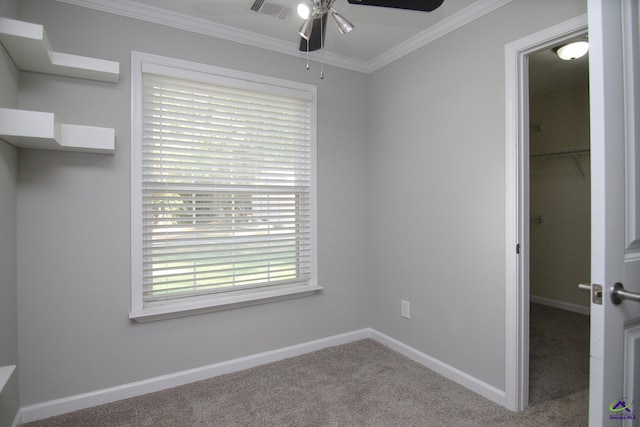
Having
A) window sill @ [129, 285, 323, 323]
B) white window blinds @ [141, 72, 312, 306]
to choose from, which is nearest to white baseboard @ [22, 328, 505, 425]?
window sill @ [129, 285, 323, 323]

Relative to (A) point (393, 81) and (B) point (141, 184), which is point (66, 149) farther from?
(A) point (393, 81)

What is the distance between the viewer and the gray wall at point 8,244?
5.62 ft

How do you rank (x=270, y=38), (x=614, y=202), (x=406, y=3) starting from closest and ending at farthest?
(x=614, y=202), (x=406, y=3), (x=270, y=38)

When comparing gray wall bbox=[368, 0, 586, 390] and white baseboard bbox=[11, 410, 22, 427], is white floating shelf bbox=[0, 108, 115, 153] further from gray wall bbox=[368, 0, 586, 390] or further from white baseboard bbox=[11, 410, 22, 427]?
gray wall bbox=[368, 0, 586, 390]

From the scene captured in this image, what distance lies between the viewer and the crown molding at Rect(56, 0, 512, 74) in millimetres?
2158

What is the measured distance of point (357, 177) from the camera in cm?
317

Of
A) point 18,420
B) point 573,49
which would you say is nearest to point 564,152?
point 573,49

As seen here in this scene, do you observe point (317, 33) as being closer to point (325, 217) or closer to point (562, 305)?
point (325, 217)

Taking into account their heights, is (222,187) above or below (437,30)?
below

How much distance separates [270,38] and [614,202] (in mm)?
2405

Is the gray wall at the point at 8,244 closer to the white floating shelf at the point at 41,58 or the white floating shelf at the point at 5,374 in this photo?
the white floating shelf at the point at 41,58

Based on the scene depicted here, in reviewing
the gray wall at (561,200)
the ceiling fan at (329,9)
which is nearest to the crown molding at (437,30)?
the ceiling fan at (329,9)

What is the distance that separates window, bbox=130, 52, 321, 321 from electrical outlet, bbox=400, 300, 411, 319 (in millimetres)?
725

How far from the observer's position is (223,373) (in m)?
2.54
